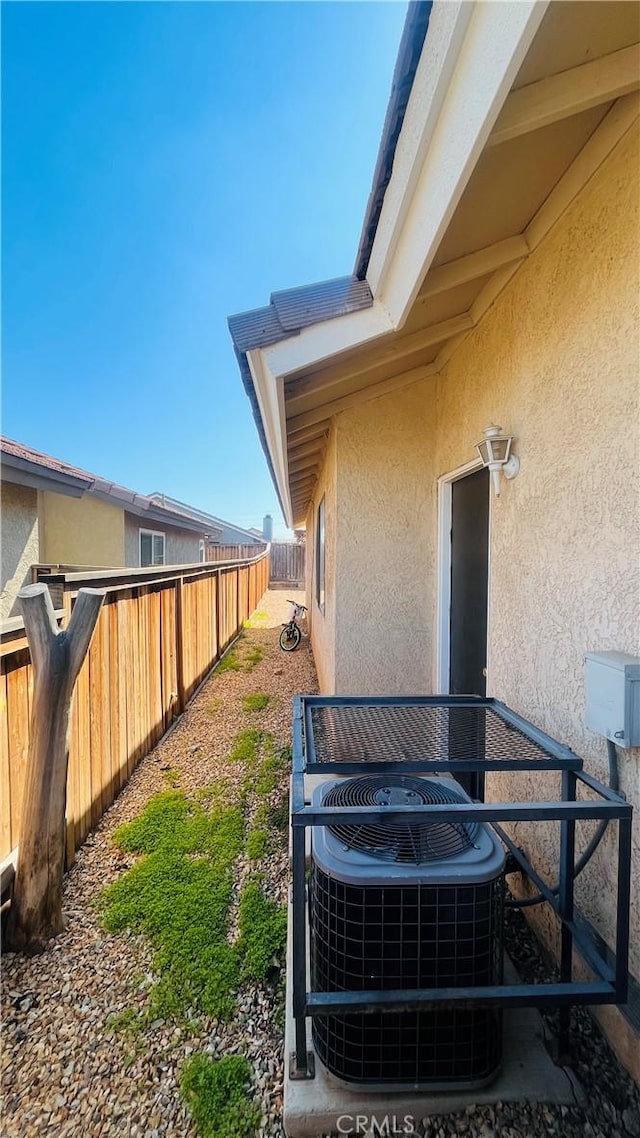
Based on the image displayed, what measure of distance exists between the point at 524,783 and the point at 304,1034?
1.84 metres

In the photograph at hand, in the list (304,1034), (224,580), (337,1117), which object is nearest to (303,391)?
(304,1034)

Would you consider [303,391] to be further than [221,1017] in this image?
Yes

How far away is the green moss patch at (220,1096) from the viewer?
1.85 meters

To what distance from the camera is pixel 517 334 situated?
3.06 metres

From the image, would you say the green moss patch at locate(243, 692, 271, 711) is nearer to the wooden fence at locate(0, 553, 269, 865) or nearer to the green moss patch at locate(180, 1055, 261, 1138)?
the wooden fence at locate(0, 553, 269, 865)

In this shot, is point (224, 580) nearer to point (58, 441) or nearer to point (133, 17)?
point (133, 17)

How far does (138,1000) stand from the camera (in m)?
2.42

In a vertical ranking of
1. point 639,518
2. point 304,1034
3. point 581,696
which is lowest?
point 304,1034

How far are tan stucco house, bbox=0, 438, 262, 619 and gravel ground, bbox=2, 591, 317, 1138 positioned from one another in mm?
2355

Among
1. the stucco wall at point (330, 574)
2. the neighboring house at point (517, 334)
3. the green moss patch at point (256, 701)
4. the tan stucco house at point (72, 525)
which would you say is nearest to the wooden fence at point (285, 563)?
the tan stucco house at point (72, 525)

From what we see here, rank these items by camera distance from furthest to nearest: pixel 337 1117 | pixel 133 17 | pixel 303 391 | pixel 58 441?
pixel 58 441 → pixel 133 17 → pixel 303 391 → pixel 337 1117

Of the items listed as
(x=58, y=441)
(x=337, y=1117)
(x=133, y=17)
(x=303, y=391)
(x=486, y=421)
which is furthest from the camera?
(x=58, y=441)

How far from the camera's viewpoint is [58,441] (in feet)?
144

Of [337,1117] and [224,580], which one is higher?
[224,580]
